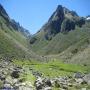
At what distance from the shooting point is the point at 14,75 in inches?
3155

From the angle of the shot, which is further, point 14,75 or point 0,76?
point 14,75

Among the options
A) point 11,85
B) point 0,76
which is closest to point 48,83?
point 11,85

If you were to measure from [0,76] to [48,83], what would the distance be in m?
13.9

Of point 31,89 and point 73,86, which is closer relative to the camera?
point 31,89

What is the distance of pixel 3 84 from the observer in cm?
5944

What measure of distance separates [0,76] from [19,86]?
45.6 feet

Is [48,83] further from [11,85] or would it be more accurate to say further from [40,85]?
[11,85]

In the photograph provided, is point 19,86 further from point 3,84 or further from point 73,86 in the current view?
point 73,86

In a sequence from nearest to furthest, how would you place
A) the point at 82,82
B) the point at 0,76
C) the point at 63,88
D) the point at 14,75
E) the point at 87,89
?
the point at 87,89, the point at 63,88, the point at 82,82, the point at 0,76, the point at 14,75

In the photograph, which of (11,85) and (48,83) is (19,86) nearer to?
(11,85)

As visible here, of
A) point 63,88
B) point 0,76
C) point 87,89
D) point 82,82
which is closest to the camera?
point 87,89

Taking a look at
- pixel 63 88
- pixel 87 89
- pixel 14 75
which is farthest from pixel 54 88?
pixel 14 75

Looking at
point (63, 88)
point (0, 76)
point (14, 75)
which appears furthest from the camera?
point (14, 75)

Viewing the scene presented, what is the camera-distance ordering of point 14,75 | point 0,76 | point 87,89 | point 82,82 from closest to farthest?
1. point 87,89
2. point 82,82
3. point 0,76
4. point 14,75
